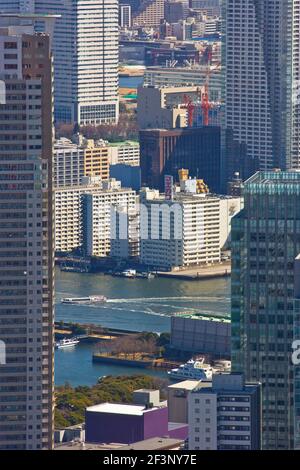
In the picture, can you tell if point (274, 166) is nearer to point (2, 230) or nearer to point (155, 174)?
point (155, 174)

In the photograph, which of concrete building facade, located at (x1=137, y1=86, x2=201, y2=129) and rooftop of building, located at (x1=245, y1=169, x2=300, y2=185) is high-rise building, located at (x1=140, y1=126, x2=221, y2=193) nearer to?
concrete building facade, located at (x1=137, y1=86, x2=201, y2=129)

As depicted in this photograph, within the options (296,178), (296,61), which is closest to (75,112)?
(296,61)

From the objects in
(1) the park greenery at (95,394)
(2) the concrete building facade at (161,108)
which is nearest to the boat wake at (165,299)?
(1) the park greenery at (95,394)

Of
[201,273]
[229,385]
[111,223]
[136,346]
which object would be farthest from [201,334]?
[229,385]

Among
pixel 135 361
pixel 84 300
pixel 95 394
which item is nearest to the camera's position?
pixel 95 394

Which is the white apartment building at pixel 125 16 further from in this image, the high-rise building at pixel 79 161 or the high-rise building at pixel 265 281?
the high-rise building at pixel 265 281

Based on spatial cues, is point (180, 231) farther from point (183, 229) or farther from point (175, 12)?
point (175, 12)
